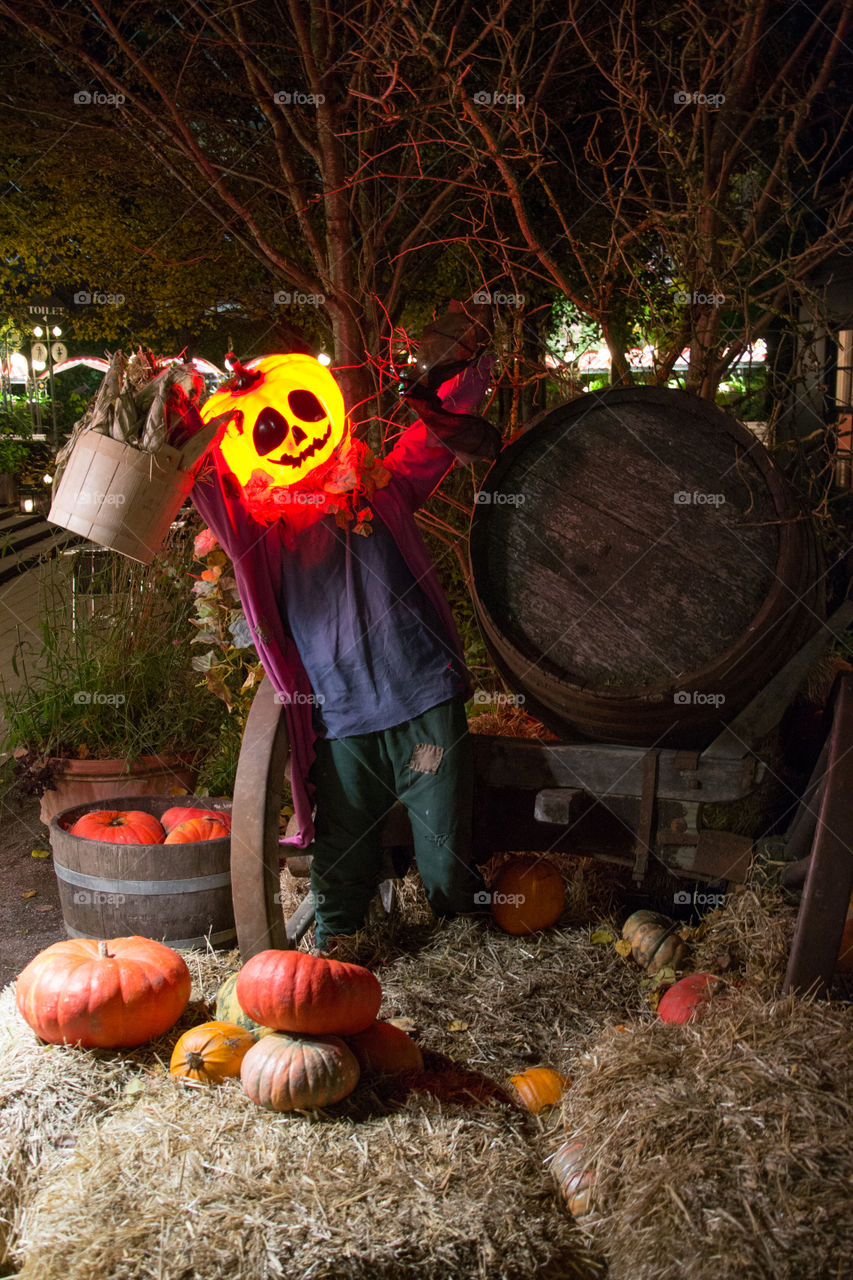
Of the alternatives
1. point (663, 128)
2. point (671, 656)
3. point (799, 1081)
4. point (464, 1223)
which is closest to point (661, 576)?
point (671, 656)

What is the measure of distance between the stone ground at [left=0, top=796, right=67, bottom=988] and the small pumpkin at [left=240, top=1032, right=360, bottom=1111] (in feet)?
5.78

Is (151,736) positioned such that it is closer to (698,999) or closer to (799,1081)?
(698,999)

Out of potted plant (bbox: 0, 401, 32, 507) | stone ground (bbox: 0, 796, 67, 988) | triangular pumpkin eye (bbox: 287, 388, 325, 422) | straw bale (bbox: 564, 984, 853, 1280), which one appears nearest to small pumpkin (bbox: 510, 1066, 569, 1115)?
straw bale (bbox: 564, 984, 853, 1280)

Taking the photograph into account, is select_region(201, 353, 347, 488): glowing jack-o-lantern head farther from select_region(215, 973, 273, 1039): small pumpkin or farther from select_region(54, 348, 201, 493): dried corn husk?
select_region(215, 973, 273, 1039): small pumpkin

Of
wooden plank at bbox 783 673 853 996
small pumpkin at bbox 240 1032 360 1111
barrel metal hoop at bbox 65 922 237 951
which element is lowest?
barrel metal hoop at bbox 65 922 237 951

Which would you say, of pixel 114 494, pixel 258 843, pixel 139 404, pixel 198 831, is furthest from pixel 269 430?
pixel 198 831

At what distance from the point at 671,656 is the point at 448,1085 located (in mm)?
1405

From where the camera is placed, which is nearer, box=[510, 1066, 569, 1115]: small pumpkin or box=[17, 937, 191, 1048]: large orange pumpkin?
box=[510, 1066, 569, 1115]: small pumpkin

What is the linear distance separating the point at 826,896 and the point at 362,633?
1.60 metres

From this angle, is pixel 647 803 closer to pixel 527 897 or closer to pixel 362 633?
pixel 527 897

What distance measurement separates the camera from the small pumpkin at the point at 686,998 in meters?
2.87

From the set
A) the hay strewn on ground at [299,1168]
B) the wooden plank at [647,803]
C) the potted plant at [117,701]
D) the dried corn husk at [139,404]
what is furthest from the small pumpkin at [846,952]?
the potted plant at [117,701]

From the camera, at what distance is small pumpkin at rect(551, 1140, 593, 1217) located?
2.29 m

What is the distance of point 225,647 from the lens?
450cm
